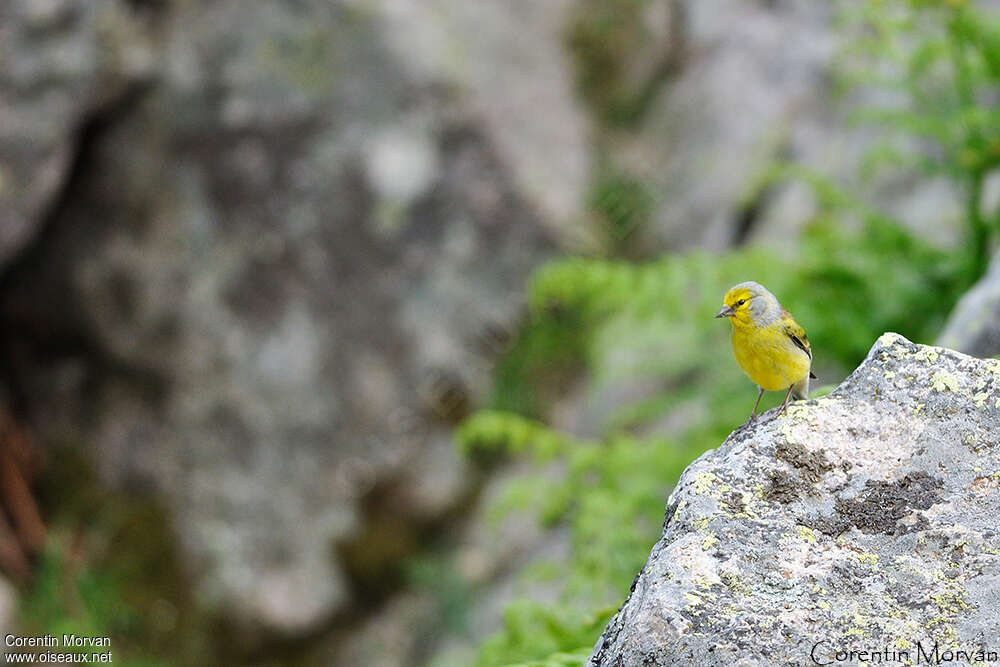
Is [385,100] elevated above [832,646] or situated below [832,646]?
above

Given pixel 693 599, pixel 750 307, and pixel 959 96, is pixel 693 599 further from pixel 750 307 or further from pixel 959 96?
pixel 959 96

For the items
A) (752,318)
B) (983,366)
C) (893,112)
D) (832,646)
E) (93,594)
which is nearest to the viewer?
(832,646)

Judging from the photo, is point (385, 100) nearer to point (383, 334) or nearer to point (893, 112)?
point (383, 334)

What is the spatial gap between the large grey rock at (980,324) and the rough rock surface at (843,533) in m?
0.77

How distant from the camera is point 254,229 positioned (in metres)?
6.08

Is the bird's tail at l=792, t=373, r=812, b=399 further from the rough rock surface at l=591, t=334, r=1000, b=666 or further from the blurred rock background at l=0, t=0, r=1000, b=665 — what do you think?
the blurred rock background at l=0, t=0, r=1000, b=665

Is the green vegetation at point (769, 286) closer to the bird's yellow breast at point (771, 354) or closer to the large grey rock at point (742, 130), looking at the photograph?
the large grey rock at point (742, 130)

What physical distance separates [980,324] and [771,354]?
0.92 metres

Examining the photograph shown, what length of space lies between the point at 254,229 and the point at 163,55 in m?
1.34

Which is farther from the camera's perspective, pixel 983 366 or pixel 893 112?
pixel 893 112

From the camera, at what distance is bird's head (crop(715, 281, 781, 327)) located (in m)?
1.84

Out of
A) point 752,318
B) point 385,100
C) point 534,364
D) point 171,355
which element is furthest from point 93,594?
point 752,318

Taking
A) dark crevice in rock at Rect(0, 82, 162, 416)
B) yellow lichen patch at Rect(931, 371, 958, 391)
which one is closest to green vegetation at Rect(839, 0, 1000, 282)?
yellow lichen patch at Rect(931, 371, 958, 391)

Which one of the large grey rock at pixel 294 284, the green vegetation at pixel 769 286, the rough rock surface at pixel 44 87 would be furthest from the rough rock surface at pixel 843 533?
the rough rock surface at pixel 44 87
